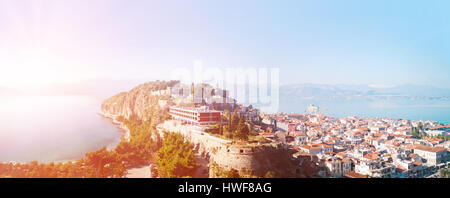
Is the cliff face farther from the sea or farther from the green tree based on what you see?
the green tree

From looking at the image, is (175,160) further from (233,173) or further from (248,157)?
(248,157)

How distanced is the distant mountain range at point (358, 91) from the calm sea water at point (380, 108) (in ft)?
0.81

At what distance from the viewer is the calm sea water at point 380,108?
5.59m

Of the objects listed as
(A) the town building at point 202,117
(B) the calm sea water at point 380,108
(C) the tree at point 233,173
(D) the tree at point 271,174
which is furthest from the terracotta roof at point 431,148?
(A) the town building at point 202,117

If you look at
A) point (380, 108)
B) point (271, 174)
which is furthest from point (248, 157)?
point (380, 108)

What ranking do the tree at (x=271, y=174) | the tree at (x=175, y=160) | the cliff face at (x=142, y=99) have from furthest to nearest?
the cliff face at (x=142, y=99) < the tree at (x=175, y=160) < the tree at (x=271, y=174)

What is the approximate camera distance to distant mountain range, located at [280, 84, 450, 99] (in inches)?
197

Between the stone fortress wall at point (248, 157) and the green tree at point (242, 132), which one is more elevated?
the green tree at point (242, 132)

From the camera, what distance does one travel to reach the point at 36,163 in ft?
14.6

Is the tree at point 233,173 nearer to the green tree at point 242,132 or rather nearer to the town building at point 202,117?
the green tree at point 242,132

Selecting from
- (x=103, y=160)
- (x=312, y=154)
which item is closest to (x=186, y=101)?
(x=103, y=160)

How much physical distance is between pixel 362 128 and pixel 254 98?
592 cm

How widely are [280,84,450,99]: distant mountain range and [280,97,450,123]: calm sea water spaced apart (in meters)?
0.25
